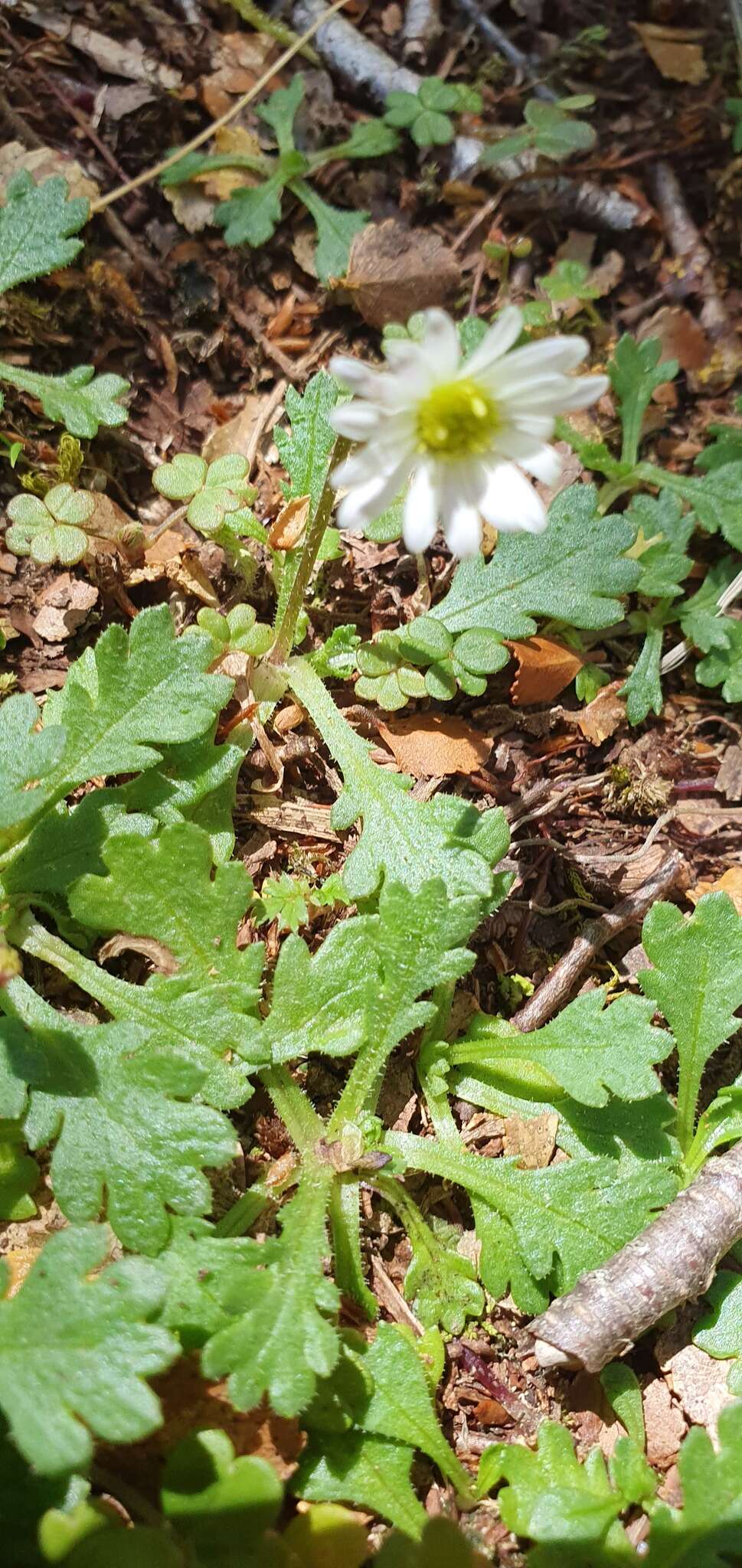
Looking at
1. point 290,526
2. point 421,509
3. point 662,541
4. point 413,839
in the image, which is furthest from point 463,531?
point 662,541

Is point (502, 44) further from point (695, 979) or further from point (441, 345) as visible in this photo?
point (695, 979)

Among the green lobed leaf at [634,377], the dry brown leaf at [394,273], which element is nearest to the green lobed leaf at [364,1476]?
the green lobed leaf at [634,377]

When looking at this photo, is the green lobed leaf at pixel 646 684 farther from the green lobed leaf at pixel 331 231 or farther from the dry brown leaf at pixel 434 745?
the green lobed leaf at pixel 331 231

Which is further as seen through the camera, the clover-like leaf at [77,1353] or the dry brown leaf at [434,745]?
the dry brown leaf at [434,745]

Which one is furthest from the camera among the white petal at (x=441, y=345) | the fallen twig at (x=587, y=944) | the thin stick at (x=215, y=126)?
the thin stick at (x=215, y=126)

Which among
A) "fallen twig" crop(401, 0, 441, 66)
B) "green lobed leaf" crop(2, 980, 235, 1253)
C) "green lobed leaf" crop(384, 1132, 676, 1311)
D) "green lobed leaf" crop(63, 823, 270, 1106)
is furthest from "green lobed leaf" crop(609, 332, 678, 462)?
"green lobed leaf" crop(2, 980, 235, 1253)

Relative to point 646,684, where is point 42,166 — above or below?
above

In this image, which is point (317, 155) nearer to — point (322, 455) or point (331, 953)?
point (322, 455)

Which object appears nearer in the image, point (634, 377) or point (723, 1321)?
point (723, 1321)
